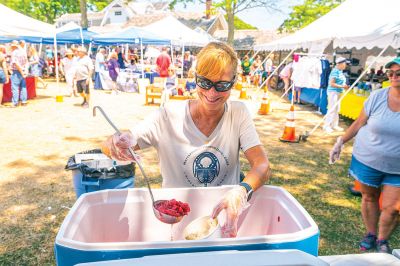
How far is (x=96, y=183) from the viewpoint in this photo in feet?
10.1

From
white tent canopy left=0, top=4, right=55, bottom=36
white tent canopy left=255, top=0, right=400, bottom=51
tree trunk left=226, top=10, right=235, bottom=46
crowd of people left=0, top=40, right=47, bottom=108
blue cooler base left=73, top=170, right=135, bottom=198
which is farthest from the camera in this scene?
tree trunk left=226, top=10, right=235, bottom=46

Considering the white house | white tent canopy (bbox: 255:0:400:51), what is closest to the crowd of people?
white tent canopy (bbox: 255:0:400:51)

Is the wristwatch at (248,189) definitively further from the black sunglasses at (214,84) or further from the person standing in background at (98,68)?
the person standing in background at (98,68)

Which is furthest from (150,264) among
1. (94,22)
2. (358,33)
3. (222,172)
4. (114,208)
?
(94,22)

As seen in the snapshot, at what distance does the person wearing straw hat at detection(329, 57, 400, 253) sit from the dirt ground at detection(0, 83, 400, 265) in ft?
1.54

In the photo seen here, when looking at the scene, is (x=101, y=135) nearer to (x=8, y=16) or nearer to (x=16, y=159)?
(x=16, y=159)

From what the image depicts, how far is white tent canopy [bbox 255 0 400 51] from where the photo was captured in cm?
696

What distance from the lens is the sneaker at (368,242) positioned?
11.0ft

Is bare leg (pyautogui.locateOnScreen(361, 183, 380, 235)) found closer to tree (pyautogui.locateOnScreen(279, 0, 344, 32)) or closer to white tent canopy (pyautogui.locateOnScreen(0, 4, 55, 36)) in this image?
white tent canopy (pyautogui.locateOnScreen(0, 4, 55, 36))

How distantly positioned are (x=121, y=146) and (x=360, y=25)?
7979mm

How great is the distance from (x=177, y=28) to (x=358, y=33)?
11.4m

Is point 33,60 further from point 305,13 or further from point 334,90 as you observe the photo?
point 305,13

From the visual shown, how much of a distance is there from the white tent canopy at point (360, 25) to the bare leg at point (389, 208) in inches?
183

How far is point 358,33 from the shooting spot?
25.0 ft
